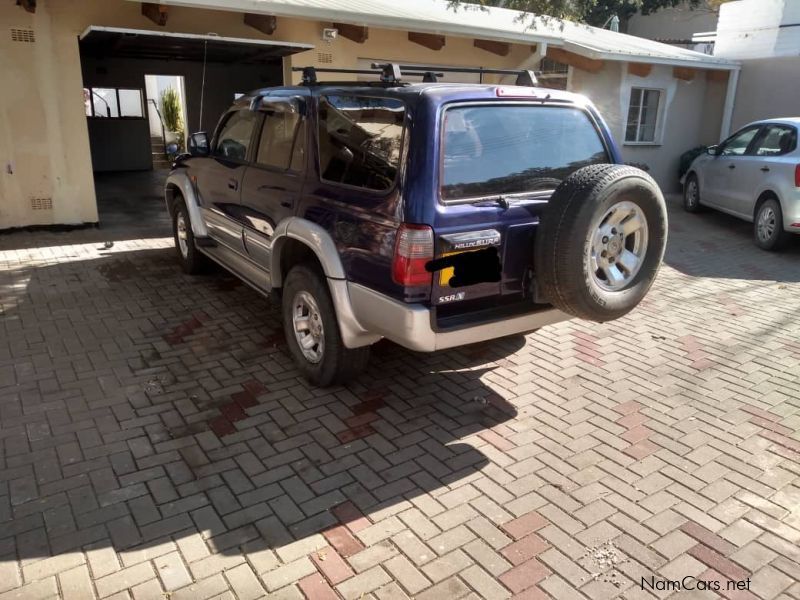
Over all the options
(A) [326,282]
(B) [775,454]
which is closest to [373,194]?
(A) [326,282]

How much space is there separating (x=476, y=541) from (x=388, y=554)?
429 millimetres

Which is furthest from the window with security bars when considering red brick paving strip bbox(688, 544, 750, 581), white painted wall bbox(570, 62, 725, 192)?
red brick paving strip bbox(688, 544, 750, 581)

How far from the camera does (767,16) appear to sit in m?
13.3

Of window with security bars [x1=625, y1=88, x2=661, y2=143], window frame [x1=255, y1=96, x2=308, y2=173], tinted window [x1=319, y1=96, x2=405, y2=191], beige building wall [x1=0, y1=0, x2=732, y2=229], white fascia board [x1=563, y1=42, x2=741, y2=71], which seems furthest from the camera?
window with security bars [x1=625, y1=88, x2=661, y2=143]

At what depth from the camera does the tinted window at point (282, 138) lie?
4402 mm

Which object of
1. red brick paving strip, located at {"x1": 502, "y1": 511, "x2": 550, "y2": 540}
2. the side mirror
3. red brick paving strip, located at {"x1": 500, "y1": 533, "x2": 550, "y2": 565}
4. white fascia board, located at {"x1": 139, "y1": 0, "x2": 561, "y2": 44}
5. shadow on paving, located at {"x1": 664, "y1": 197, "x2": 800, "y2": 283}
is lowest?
red brick paving strip, located at {"x1": 500, "y1": 533, "x2": 550, "y2": 565}

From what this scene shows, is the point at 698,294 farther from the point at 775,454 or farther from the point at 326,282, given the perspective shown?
the point at 326,282

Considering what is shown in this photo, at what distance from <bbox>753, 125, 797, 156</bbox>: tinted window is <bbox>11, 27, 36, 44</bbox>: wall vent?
1020cm

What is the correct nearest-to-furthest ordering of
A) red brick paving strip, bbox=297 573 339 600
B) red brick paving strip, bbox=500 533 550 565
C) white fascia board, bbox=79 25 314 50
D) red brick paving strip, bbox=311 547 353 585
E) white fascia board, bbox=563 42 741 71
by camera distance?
1. red brick paving strip, bbox=297 573 339 600
2. red brick paving strip, bbox=311 547 353 585
3. red brick paving strip, bbox=500 533 550 565
4. white fascia board, bbox=79 25 314 50
5. white fascia board, bbox=563 42 741 71

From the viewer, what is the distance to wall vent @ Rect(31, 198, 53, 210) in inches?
331

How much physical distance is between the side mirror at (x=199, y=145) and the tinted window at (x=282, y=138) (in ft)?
4.25

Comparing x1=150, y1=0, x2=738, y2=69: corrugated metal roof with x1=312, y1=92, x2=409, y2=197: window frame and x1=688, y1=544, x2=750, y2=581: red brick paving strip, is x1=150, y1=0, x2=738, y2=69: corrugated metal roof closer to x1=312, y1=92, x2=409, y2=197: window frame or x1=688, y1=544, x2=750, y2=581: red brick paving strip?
x1=312, y1=92, x2=409, y2=197: window frame

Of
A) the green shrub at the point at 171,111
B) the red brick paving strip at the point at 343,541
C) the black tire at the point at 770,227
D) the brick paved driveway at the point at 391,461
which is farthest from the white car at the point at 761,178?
the green shrub at the point at 171,111

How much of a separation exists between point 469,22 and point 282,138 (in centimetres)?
721
